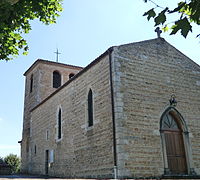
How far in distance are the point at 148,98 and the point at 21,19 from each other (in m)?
6.15

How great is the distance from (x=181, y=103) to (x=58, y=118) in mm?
7831

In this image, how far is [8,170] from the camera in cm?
1834

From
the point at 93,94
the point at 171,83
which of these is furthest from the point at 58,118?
the point at 171,83

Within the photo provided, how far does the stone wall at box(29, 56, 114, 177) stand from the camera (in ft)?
37.3

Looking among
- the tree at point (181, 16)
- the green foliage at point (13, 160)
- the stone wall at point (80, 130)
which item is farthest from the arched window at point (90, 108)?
the green foliage at point (13, 160)

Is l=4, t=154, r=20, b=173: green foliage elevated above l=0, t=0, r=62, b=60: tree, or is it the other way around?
l=0, t=0, r=62, b=60: tree

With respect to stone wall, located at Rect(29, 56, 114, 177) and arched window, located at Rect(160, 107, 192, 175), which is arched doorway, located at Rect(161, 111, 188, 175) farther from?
stone wall, located at Rect(29, 56, 114, 177)

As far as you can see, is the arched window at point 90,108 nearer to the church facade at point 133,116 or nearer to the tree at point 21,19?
the church facade at point 133,116

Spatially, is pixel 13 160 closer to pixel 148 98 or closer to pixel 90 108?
pixel 90 108

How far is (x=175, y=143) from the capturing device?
38.8 feet

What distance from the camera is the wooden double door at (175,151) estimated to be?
37.0 feet

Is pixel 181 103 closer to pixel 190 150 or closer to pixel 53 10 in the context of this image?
pixel 190 150

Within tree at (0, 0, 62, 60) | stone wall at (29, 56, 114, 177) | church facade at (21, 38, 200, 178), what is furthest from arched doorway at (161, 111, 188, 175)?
tree at (0, 0, 62, 60)

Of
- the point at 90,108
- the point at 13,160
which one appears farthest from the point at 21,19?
the point at 13,160
